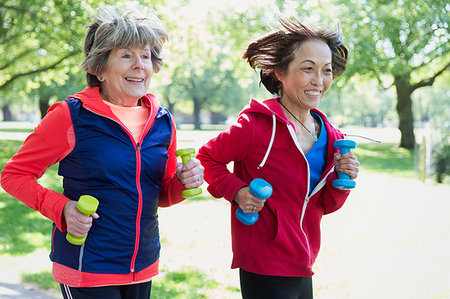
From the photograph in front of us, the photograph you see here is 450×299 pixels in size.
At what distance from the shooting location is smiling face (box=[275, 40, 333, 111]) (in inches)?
100.0

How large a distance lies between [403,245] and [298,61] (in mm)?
5389

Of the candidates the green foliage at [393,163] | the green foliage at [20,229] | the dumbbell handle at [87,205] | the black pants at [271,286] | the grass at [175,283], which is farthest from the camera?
the green foliage at [393,163]

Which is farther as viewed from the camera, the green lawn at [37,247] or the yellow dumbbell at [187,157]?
the green lawn at [37,247]

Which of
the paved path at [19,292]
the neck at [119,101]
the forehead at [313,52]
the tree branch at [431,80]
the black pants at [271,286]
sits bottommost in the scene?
the paved path at [19,292]

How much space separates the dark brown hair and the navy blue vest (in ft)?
3.04

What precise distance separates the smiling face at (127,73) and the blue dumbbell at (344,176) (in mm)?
1067

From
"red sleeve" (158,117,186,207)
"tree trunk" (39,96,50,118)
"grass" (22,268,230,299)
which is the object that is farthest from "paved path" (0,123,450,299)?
"tree trunk" (39,96,50,118)

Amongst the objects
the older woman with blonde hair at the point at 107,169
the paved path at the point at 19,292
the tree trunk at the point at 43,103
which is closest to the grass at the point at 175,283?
the paved path at the point at 19,292

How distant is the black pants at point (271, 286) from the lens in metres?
2.41

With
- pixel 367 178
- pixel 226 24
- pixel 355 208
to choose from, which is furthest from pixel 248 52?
pixel 226 24

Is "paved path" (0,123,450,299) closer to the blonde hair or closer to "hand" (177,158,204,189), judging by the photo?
"hand" (177,158,204,189)

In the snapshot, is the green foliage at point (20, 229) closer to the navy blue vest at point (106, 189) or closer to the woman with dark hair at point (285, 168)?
the navy blue vest at point (106, 189)

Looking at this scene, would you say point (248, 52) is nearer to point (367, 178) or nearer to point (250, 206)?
point (250, 206)

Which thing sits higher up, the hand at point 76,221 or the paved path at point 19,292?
the hand at point 76,221
